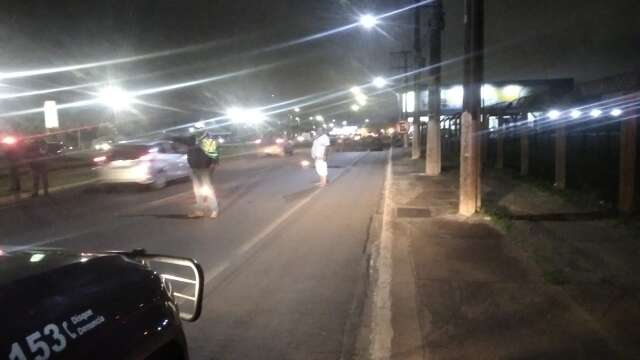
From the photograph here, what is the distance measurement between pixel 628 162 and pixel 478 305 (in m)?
6.30

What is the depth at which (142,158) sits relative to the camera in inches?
802

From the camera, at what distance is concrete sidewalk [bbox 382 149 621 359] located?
575 cm

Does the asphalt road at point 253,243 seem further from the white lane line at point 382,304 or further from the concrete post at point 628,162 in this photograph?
the concrete post at point 628,162

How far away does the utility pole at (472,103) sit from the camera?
41.4 feet

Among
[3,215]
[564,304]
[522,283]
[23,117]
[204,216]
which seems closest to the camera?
[564,304]

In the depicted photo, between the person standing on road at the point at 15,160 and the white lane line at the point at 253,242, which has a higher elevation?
the person standing on road at the point at 15,160

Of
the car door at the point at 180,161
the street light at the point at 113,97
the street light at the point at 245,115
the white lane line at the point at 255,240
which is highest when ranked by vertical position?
the street light at the point at 113,97

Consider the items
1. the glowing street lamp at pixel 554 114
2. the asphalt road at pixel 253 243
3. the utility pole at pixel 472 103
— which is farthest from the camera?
the glowing street lamp at pixel 554 114

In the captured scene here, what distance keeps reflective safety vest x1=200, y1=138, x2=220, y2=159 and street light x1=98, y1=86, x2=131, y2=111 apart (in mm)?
38434

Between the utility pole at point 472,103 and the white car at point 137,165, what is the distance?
10.2 m

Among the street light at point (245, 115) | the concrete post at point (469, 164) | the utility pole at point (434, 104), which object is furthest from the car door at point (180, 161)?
the street light at point (245, 115)

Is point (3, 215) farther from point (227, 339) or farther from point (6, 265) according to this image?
point (6, 265)

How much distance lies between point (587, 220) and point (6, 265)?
35.8ft

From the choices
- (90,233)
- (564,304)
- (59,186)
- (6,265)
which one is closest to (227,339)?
(564,304)
